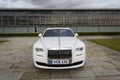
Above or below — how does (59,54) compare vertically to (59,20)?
above

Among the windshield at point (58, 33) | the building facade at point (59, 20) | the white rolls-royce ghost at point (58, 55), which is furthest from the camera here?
the building facade at point (59, 20)

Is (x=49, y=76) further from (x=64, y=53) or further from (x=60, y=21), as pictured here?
(x=60, y=21)

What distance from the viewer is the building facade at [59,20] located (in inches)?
1348

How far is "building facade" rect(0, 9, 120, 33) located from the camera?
3425cm

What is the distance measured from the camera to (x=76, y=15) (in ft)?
117

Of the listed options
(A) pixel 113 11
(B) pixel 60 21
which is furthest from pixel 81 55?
(A) pixel 113 11

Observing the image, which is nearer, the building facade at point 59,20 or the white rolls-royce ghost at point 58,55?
the white rolls-royce ghost at point 58,55

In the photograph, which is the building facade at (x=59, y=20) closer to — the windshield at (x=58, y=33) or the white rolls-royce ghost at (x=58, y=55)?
the windshield at (x=58, y=33)

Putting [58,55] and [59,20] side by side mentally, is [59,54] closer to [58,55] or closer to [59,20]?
[58,55]

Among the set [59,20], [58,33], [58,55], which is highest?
[58,33]

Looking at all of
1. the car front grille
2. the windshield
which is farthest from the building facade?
the car front grille

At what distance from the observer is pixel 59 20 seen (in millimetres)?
35344

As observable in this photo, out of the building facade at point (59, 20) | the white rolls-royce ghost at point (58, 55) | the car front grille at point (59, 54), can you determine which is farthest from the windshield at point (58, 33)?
the building facade at point (59, 20)

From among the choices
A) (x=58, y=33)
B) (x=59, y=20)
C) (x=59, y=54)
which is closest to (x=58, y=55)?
(x=59, y=54)
